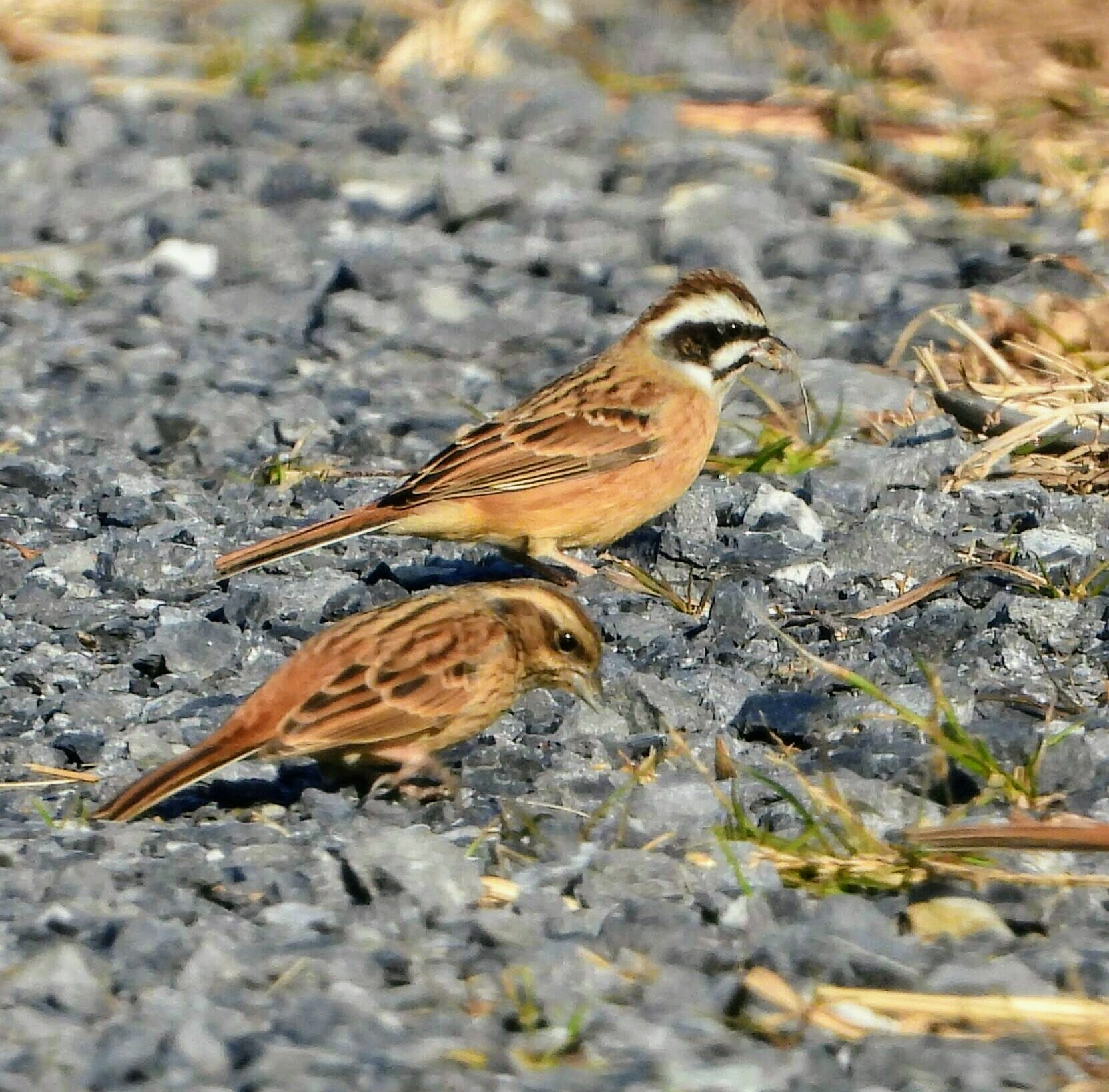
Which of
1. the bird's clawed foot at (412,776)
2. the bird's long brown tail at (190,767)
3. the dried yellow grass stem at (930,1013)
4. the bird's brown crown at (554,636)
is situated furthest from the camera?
the bird's brown crown at (554,636)

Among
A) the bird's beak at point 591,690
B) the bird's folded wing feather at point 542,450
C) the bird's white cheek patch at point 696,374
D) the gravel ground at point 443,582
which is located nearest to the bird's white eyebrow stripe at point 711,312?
the bird's white cheek patch at point 696,374

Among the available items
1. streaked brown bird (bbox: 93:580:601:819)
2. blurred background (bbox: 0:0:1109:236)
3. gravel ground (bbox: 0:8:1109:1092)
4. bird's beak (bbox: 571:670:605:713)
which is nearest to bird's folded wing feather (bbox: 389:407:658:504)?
gravel ground (bbox: 0:8:1109:1092)

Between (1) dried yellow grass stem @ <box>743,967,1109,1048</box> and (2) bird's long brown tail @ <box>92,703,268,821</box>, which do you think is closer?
(1) dried yellow grass stem @ <box>743,967,1109,1048</box>

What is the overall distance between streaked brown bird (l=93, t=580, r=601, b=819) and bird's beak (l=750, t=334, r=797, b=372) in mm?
2349

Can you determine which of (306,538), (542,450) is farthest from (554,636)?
(542,450)

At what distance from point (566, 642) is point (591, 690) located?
0.16m

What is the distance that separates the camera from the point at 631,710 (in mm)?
5805

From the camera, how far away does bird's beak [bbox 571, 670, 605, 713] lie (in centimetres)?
578

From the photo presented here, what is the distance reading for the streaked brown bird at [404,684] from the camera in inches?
206

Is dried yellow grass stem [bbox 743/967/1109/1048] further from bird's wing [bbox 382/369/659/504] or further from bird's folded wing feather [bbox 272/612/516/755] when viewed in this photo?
bird's wing [bbox 382/369/659/504]

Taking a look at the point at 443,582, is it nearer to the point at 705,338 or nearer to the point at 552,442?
the point at 552,442

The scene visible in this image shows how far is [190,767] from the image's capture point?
5.12 m

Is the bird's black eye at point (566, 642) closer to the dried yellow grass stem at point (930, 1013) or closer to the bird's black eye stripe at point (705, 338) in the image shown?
the dried yellow grass stem at point (930, 1013)

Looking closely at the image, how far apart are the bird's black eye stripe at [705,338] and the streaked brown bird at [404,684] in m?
2.31
